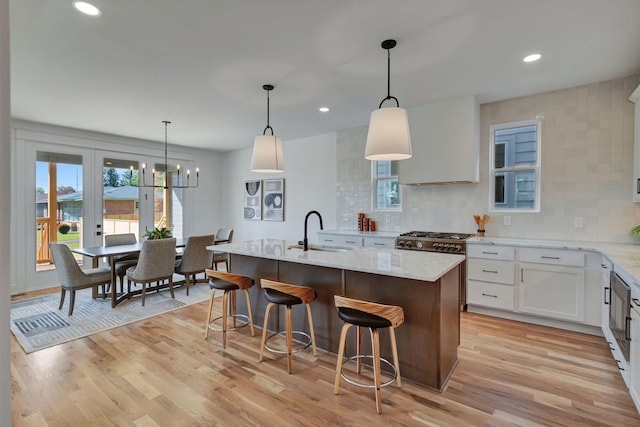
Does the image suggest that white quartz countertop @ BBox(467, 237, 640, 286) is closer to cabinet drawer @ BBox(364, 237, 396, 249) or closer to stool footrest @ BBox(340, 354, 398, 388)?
cabinet drawer @ BBox(364, 237, 396, 249)

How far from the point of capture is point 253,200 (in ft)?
22.8

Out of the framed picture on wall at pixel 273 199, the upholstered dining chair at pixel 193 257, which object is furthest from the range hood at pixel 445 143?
the upholstered dining chair at pixel 193 257

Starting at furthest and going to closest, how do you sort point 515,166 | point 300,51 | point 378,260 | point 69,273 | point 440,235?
point 440,235 → point 515,166 → point 69,273 → point 300,51 → point 378,260

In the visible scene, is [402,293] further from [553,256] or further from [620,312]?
[553,256]

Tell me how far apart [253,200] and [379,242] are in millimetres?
3541

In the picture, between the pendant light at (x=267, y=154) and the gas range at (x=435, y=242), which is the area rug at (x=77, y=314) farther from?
the gas range at (x=435, y=242)

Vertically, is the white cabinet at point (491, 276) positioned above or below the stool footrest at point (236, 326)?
above

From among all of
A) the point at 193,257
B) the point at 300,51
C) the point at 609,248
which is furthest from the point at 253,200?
the point at 609,248

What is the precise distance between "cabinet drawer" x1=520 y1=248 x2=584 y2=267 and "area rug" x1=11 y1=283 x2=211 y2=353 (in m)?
4.05

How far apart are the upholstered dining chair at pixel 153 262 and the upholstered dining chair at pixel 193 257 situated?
297 millimetres

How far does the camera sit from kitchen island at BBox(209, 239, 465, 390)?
7.23ft

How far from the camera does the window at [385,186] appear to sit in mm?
4953

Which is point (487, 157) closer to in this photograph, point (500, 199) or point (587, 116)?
point (500, 199)

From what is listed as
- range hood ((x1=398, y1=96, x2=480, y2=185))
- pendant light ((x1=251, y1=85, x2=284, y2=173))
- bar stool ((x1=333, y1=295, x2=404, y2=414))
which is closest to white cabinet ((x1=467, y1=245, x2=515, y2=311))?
range hood ((x1=398, y1=96, x2=480, y2=185))
